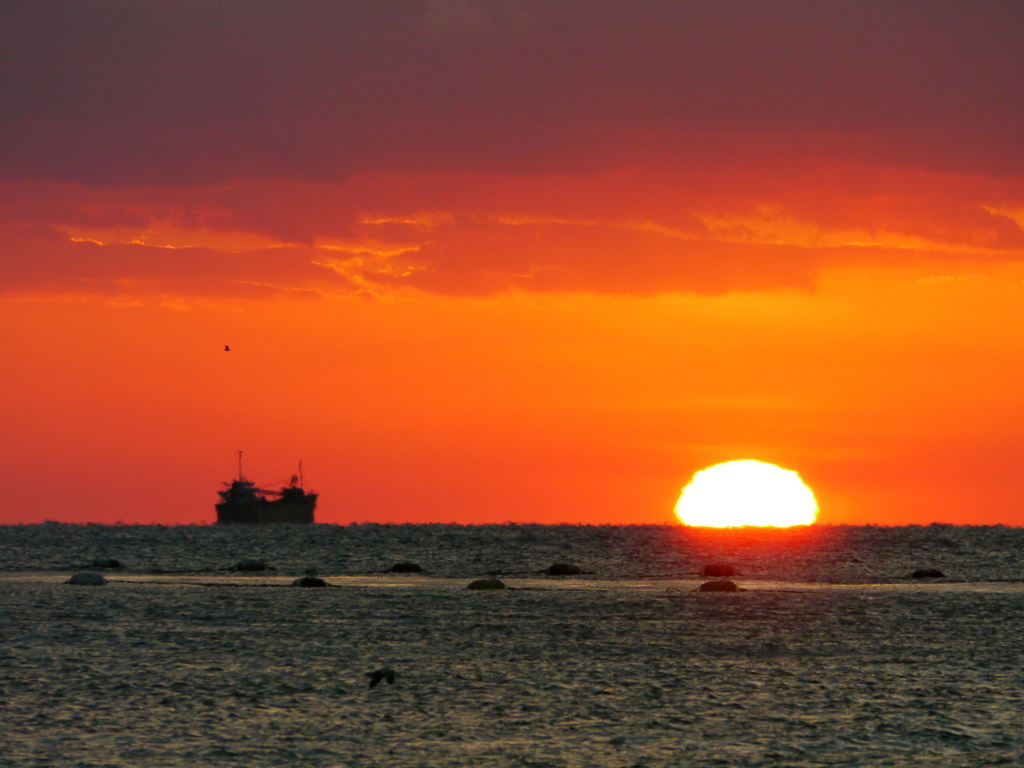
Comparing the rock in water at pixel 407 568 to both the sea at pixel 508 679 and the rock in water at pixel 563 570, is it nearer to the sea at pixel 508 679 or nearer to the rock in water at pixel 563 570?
the rock in water at pixel 563 570

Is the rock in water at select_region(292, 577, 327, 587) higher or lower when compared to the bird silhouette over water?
higher

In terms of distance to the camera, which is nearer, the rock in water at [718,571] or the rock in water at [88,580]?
the rock in water at [88,580]

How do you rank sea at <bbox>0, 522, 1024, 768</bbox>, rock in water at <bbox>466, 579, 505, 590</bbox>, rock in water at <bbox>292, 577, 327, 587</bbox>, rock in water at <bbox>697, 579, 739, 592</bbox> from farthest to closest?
rock in water at <bbox>292, 577, 327, 587</bbox>, rock in water at <bbox>466, 579, 505, 590</bbox>, rock in water at <bbox>697, 579, 739, 592</bbox>, sea at <bbox>0, 522, 1024, 768</bbox>

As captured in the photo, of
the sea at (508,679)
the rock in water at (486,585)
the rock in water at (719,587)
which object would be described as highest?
the rock in water at (719,587)

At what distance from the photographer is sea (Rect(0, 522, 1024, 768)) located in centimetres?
1939

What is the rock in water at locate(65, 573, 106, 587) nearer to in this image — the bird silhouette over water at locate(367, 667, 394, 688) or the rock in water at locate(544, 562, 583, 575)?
the rock in water at locate(544, 562, 583, 575)

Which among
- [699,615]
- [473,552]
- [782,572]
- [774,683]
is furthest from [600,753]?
[473,552]

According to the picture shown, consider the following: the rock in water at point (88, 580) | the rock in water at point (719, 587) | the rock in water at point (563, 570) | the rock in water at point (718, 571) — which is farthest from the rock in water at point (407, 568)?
the rock in water at point (719, 587)

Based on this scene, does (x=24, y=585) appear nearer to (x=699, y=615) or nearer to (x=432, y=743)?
(x=699, y=615)

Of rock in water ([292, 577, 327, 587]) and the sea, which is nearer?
the sea

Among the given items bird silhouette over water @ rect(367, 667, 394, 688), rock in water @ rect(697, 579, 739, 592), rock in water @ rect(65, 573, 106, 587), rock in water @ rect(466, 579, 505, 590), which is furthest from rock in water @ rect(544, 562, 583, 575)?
bird silhouette over water @ rect(367, 667, 394, 688)

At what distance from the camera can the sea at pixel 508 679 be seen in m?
19.4

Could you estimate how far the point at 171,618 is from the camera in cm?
3734

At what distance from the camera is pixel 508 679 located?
86.6 ft
